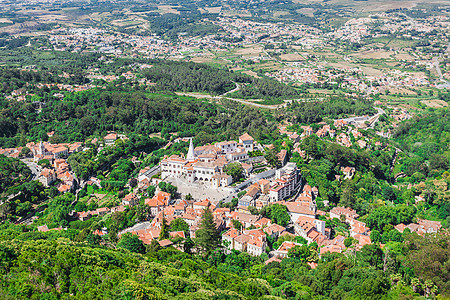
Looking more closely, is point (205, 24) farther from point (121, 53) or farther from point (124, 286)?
point (124, 286)

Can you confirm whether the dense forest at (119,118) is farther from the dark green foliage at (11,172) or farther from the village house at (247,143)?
the dark green foliage at (11,172)

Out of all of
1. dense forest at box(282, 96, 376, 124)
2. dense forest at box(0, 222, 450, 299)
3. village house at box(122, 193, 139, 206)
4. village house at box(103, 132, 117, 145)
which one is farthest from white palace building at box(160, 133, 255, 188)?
dense forest at box(282, 96, 376, 124)

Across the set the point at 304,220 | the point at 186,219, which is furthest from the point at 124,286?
the point at 304,220

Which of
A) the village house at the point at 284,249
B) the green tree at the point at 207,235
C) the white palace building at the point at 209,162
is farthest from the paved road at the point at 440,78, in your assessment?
the green tree at the point at 207,235

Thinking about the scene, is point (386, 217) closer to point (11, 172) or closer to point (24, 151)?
point (11, 172)

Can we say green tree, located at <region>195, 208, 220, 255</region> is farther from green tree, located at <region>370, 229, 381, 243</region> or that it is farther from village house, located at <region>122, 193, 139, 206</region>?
green tree, located at <region>370, 229, 381, 243</region>
